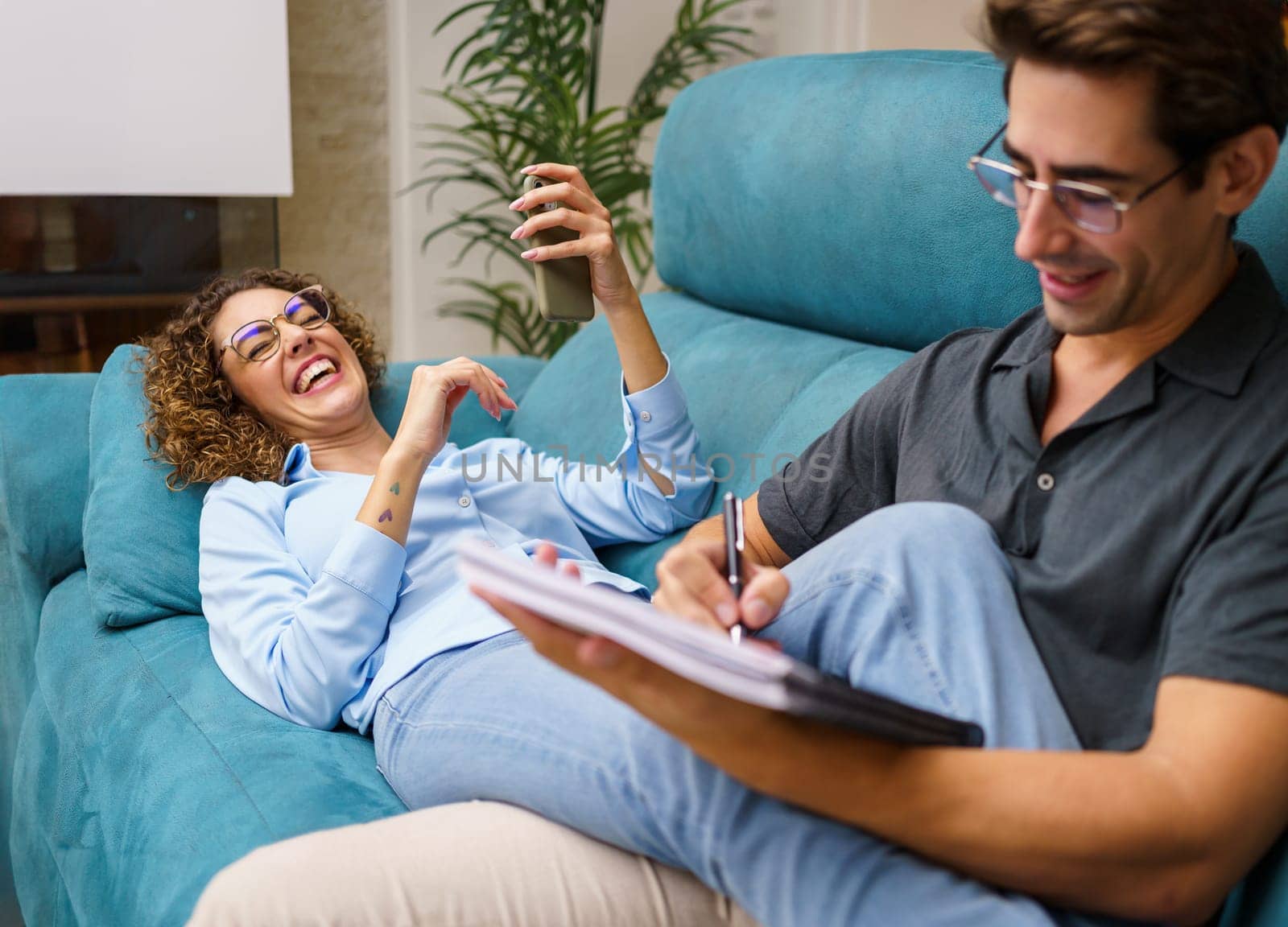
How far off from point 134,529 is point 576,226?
705 mm

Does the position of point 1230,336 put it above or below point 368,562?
above

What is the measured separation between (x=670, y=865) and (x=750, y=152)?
1125 mm

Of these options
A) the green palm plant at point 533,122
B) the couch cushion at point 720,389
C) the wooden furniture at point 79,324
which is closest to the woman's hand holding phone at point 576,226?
the couch cushion at point 720,389

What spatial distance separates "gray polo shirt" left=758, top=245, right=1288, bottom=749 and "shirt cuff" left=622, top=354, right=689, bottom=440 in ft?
1.75

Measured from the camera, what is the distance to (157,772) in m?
1.31

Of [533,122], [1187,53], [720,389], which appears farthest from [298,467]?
[533,122]

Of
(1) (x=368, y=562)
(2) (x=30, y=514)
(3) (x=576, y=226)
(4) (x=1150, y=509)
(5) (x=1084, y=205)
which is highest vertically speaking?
(5) (x=1084, y=205)

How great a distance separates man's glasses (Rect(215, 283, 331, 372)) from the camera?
164 cm

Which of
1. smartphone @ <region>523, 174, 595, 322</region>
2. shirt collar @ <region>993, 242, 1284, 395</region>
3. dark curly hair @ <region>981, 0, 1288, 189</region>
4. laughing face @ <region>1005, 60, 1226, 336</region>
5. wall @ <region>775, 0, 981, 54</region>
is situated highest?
wall @ <region>775, 0, 981, 54</region>

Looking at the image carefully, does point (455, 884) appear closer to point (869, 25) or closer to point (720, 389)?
point (720, 389)

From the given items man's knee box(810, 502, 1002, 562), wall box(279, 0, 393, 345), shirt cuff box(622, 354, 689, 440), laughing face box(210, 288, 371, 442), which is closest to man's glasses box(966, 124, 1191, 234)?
man's knee box(810, 502, 1002, 562)

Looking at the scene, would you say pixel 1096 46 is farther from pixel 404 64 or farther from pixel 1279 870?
pixel 404 64

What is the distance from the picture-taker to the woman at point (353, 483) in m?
1.35

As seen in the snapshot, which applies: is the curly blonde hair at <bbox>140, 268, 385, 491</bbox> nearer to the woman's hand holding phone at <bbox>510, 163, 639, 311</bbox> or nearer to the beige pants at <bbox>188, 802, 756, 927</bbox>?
the woman's hand holding phone at <bbox>510, 163, 639, 311</bbox>
